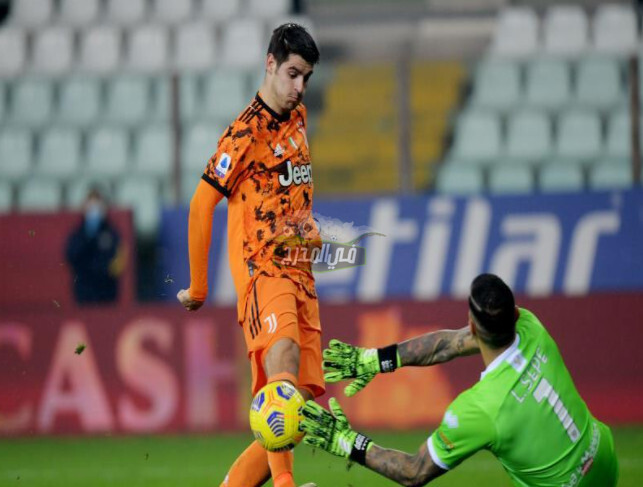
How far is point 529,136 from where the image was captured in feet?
41.5

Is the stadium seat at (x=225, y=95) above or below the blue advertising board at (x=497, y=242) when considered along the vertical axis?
above

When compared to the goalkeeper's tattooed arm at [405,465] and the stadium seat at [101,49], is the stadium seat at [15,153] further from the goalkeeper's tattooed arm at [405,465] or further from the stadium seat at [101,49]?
the goalkeeper's tattooed arm at [405,465]

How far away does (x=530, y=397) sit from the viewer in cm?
474

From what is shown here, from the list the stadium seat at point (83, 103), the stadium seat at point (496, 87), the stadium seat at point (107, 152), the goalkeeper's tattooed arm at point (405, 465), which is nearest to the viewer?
the goalkeeper's tattooed arm at point (405, 465)

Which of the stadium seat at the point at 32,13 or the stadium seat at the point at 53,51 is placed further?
the stadium seat at the point at 32,13

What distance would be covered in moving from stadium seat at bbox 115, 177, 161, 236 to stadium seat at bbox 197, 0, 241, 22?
3446 mm

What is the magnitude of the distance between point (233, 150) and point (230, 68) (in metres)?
7.80

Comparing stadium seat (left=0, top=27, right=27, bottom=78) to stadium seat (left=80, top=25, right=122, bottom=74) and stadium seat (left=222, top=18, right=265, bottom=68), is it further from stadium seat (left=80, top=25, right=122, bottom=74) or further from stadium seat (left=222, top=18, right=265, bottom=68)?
stadium seat (left=222, top=18, right=265, bottom=68)

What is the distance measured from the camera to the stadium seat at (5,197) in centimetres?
1262

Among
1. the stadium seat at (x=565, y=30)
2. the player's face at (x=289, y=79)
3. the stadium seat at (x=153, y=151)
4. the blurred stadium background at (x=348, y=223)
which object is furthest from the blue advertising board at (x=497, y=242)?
the player's face at (x=289, y=79)

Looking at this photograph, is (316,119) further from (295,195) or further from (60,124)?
(295,195)

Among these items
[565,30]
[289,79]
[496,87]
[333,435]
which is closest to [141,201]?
[496,87]

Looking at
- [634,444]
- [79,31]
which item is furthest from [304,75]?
[79,31]

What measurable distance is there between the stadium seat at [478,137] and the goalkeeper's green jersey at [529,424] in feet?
25.5
